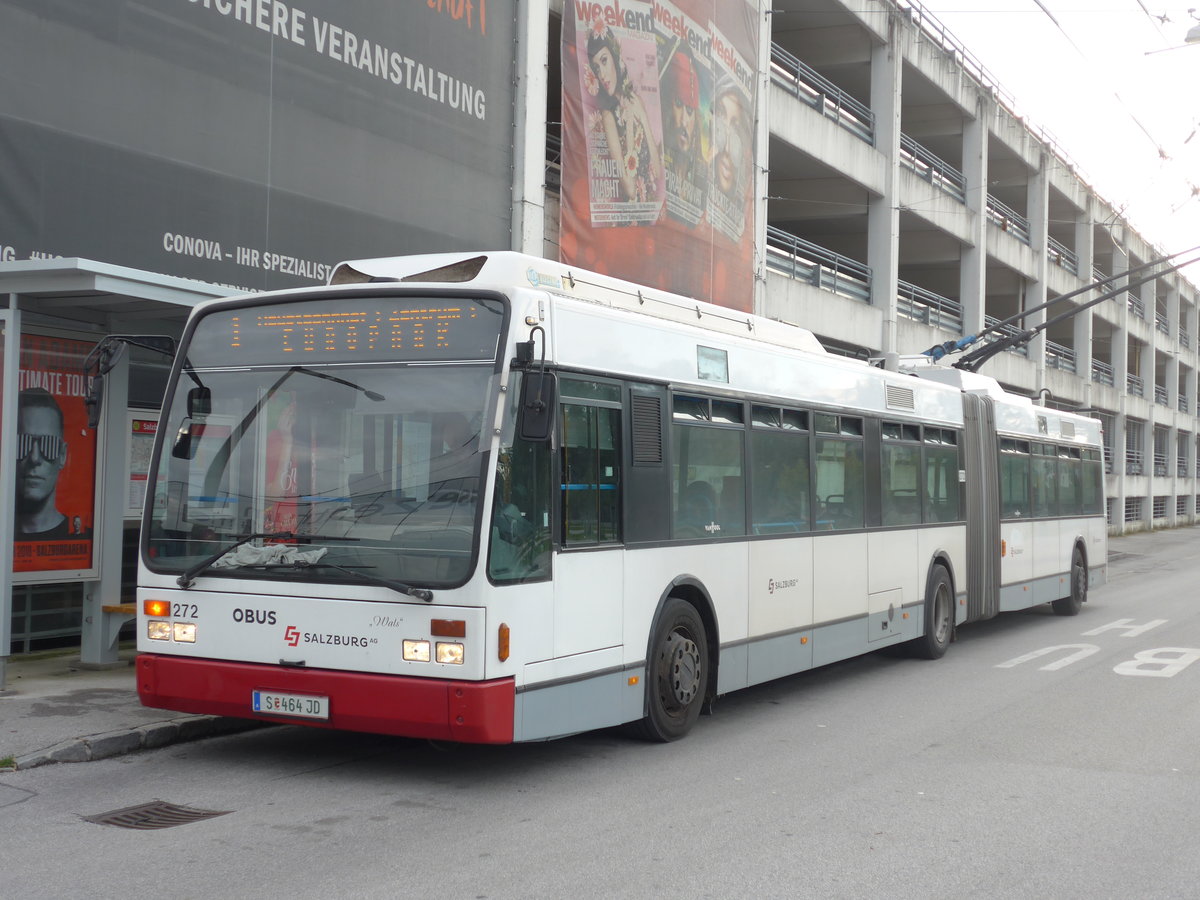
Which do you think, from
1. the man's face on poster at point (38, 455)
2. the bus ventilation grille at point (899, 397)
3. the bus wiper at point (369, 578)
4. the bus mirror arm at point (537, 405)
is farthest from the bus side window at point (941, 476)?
the man's face on poster at point (38, 455)

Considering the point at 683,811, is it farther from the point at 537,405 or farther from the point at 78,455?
the point at 78,455

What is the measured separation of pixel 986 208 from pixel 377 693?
31205 mm

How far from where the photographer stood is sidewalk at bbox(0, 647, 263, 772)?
7562mm

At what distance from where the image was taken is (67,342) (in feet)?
34.5

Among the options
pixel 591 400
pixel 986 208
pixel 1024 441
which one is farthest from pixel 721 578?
pixel 986 208

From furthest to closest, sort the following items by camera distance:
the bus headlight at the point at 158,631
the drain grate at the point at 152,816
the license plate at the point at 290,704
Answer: the bus headlight at the point at 158,631, the license plate at the point at 290,704, the drain grate at the point at 152,816

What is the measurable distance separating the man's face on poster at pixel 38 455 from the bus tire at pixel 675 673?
18.1 feet

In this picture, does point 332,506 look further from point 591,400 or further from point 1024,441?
point 1024,441

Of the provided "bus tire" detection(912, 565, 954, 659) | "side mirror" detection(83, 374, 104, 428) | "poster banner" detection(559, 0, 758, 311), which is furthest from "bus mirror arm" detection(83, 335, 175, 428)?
"poster banner" detection(559, 0, 758, 311)

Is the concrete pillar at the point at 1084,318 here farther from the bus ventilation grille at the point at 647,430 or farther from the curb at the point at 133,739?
the curb at the point at 133,739

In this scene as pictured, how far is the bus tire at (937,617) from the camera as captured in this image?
1312cm

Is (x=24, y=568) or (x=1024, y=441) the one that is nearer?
(x=24, y=568)

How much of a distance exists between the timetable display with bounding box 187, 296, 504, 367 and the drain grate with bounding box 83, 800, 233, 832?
2542 millimetres

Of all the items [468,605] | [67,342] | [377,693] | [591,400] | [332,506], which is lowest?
[377,693]
